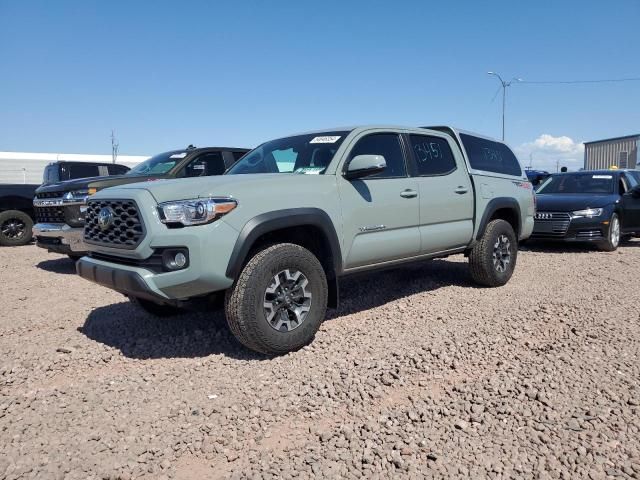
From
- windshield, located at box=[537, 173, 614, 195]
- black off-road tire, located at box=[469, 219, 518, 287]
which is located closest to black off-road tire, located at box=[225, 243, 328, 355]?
black off-road tire, located at box=[469, 219, 518, 287]

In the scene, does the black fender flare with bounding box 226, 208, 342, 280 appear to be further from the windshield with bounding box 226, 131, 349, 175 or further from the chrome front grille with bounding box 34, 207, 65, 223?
the chrome front grille with bounding box 34, 207, 65, 223

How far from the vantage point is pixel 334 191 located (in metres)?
3.95

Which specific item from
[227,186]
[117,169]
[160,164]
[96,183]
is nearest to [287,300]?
[227,186]

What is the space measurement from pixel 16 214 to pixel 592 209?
11.6 metres

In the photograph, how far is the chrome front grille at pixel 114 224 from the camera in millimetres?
3414

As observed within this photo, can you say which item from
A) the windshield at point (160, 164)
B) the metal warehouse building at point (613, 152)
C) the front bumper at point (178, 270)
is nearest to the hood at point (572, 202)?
the windshield at point (160, 164)

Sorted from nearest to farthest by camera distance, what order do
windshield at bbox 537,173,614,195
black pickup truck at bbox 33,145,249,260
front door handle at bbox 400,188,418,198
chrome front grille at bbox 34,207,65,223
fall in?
1. front door handle at bbox 400,188,418,198
2. black pickup truck at bbox 33,145,249,260
3. chrome front grille at bbox 34,207,65,223
4. windshield at bbox 537,173,614,195

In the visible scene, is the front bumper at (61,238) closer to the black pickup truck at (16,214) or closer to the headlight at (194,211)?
the black pickup truck at (16,214)

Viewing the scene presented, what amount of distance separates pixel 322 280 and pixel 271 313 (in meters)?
0.51

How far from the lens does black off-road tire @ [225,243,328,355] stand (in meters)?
3.35

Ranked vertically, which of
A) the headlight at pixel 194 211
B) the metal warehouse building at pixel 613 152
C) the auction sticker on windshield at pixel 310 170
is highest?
the metal warehouse building at pixel 613 152

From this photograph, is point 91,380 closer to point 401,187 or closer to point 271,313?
point 271,313

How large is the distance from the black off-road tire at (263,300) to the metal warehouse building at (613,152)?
39670 mm

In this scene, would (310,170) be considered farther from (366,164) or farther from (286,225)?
(286,225)
